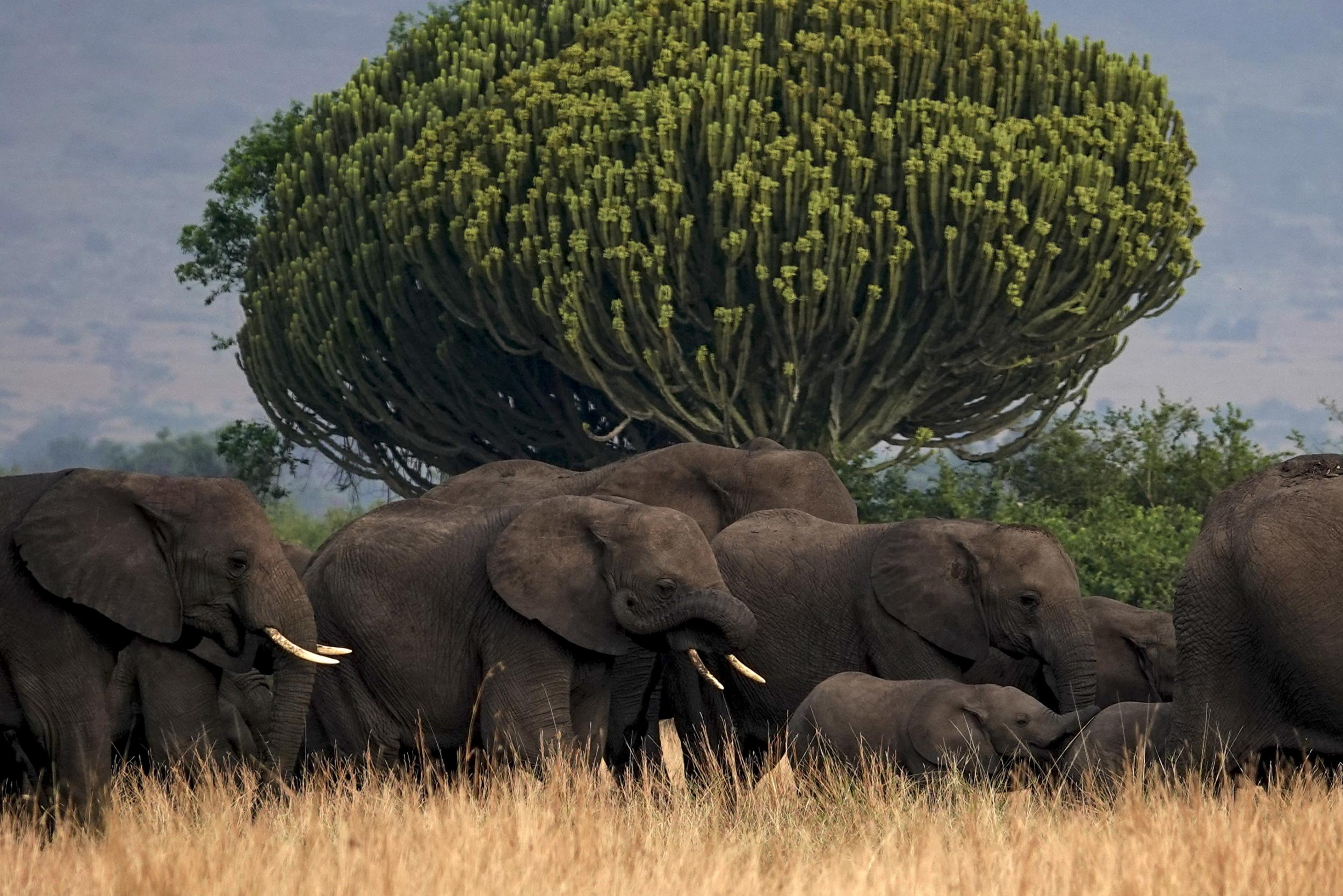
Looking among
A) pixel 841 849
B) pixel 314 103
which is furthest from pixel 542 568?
pixel 314 103

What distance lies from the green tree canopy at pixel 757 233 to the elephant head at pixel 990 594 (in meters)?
11.7

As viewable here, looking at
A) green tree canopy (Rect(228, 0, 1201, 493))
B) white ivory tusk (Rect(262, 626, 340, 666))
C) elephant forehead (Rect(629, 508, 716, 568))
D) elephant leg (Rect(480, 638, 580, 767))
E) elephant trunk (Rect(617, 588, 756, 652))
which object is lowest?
elephant leg (Rect(480, 638, 580, 767))

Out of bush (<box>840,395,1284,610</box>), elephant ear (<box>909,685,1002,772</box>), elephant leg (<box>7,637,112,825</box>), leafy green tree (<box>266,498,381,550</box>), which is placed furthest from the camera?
leafy green tree (<box>266,498,381,550</box>)

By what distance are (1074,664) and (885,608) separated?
3.81ft

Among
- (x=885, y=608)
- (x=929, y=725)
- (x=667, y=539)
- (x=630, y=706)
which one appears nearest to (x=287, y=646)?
(x=667, y=539)

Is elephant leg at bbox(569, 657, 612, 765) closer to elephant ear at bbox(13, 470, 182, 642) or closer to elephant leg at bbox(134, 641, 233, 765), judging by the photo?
elephant leg at bbox(134, 641, 233, 765)

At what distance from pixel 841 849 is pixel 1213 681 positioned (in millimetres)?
1869

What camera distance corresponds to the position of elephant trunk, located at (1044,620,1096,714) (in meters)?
11.2

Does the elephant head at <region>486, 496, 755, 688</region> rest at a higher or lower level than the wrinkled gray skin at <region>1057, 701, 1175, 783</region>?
higher

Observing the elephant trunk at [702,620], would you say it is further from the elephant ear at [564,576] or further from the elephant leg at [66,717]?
the elephant leg at [66,717]

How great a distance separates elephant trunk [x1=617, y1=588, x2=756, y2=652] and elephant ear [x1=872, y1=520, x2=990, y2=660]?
1670 mm

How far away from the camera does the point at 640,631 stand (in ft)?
33.4

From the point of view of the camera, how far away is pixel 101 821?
27.7ft

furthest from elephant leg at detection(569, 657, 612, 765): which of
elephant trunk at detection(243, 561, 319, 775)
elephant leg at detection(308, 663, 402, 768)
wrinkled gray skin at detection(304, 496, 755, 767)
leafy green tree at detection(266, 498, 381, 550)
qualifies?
leafy green tree at detection(266, 498, 381, 550)
